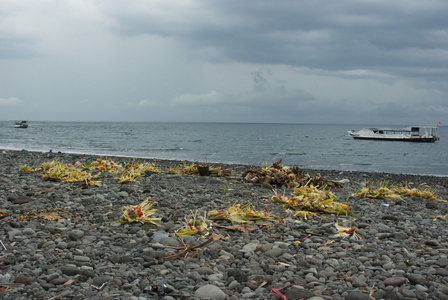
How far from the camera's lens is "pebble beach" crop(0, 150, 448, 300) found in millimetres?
3486

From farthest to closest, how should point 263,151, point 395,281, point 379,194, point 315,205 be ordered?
point 263,151 → point 379,194 → point 315,205 → point 395,281

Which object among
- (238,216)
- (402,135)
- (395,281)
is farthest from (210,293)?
(402,135)

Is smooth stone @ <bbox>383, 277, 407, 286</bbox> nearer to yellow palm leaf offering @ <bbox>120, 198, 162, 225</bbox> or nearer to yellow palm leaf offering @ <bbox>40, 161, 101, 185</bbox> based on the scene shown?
yellow palm leaf offering @ <bbox>120, 198, 162, 225</bbox>

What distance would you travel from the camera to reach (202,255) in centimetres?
435

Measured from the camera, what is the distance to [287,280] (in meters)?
3.73

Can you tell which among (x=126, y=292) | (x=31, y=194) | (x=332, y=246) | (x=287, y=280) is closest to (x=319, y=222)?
(x=332, y=246)

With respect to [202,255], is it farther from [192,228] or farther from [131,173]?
[131,173]

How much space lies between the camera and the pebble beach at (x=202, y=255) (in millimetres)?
3486

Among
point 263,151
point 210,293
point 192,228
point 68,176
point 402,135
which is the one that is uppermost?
point 402,135

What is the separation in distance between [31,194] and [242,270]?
503 cm

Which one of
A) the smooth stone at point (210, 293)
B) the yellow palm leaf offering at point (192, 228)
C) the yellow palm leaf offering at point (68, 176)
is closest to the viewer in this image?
the smooth stone at point (210, 293)

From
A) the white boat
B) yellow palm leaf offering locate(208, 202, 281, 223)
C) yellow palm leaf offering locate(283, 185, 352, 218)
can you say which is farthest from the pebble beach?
the white boat

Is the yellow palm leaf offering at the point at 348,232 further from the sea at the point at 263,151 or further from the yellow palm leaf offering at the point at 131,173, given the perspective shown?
the sea at the point at 263,151

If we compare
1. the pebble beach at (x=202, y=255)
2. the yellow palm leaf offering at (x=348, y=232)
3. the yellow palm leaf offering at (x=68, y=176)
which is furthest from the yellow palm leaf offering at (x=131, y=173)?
the yellow palm leaf offering at (x=348, y=232)
